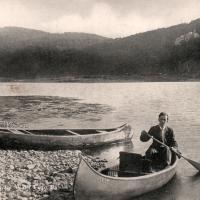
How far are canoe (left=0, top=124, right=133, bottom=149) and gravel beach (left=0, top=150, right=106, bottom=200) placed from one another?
596mm

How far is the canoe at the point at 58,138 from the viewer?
18.1 m

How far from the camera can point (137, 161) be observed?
12.2 metres

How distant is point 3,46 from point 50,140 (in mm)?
156124

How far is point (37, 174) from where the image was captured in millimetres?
12891

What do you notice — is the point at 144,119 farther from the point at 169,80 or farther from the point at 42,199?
the point at 169,80

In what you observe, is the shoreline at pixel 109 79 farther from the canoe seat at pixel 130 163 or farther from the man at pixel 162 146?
the canoe seat at pixel 130 163

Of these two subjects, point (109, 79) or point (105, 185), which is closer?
point (105, 185)

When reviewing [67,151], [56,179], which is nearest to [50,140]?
[67,151]

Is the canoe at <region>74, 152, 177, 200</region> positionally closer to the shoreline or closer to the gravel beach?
the gravel beach

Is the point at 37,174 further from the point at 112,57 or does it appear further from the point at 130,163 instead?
the point at 112,57

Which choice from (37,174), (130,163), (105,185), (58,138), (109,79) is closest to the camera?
(105,185)

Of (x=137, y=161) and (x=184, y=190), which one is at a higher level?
(x=137, y=161)

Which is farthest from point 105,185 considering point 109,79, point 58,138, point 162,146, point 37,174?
point 109,79

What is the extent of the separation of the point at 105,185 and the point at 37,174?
139 inches
